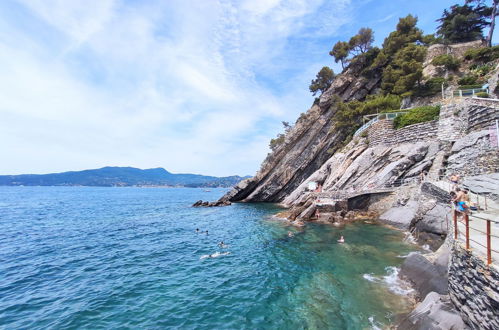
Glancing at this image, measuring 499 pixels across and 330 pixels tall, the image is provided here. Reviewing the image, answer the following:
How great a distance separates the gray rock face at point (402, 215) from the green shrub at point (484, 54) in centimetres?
3321

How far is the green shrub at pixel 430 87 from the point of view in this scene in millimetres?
35594

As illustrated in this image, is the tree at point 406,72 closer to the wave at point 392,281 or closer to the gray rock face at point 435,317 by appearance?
the wave at point 392,281

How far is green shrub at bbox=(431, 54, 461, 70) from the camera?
3669cm

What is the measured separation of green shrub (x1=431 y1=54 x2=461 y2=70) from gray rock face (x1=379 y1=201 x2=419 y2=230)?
31.0m

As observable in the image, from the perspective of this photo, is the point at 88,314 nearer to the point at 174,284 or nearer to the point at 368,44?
the point at 174,284

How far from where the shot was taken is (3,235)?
26.3m

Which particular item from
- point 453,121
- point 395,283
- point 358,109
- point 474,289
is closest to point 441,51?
point 358,109

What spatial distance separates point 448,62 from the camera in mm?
36781

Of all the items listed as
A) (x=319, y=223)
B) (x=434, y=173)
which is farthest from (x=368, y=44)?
(x=319, y=223)

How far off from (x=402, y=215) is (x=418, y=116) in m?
13.3

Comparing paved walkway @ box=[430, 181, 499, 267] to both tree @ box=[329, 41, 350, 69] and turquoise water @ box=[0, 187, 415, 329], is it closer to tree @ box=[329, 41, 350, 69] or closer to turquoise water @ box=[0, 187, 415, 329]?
turquoise water @ box=[0, 187, 415, 329]

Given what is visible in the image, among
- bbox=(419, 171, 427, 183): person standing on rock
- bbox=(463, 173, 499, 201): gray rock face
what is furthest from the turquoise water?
bbox=(419, 171, 427, 183): person standing on rock

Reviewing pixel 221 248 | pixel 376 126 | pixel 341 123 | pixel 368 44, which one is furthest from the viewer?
pixel 368 44

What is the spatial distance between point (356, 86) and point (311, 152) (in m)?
18.7
